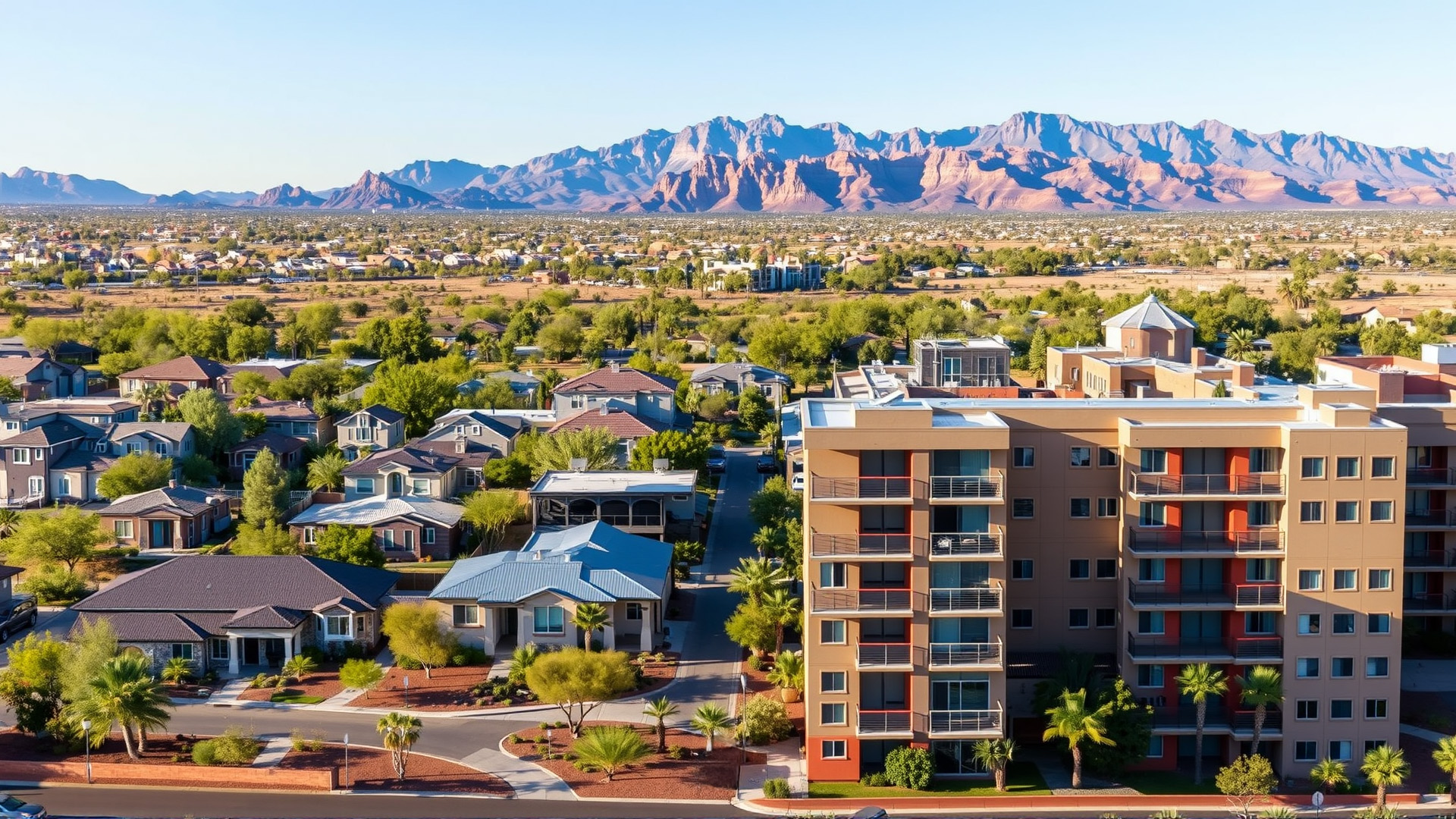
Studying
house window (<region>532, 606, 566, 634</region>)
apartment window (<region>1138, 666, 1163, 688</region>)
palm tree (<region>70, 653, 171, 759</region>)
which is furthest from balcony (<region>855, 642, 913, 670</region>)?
palm tree (<region>70, 653, 171, 759</region>)

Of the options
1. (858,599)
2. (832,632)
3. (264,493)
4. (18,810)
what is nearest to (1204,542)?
(858,599)

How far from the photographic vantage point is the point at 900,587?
111 feet

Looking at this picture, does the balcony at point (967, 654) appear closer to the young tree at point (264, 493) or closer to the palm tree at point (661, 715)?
the palm tree at point (661, 715)

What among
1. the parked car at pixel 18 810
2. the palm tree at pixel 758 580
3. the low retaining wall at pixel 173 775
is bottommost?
the low retaining wall at pixel 173 775

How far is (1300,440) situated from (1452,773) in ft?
29.9

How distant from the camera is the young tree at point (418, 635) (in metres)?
41.0

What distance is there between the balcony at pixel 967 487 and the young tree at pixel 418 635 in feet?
55.9

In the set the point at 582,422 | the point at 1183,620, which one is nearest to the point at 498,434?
the point at 582,422

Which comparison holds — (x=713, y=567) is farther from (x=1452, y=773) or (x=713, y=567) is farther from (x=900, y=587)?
(x=1452, y=773)

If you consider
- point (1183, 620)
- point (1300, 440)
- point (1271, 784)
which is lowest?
point (1271, 784)

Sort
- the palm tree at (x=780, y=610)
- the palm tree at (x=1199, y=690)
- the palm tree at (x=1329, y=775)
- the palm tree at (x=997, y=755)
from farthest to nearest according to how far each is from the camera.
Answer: the palm tree at (x=780, y=610)
the palm tree at (x=1199, y=690)
the palm tree at (x=1329, y=775)
the palm tree at (x=997, y=755)

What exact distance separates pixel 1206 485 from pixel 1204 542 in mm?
1536

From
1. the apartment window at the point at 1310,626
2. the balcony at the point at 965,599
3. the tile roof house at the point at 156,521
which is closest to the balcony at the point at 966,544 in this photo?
the balcony at the point at 965,599

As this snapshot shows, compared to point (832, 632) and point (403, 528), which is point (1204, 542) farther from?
point (403, 528)
